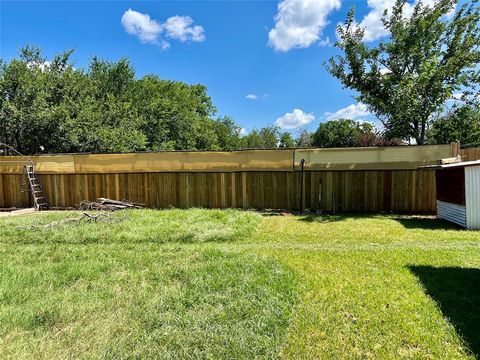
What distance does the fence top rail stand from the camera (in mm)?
9883

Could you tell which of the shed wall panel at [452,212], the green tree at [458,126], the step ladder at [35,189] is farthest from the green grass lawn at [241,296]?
the green tree at [458,126]

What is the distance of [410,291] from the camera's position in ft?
12.4

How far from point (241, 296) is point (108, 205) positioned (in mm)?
8494

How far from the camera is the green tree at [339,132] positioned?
4544cm

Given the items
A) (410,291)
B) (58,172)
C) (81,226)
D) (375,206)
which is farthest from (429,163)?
(58,172)

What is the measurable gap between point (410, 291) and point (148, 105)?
26.1m

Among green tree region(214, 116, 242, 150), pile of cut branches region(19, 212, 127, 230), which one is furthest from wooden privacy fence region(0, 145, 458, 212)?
green tree region(214, 116, 242, 150)

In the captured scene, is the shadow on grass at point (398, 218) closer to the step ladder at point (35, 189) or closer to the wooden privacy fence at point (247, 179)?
the wooden privacy fence at point (247, 179)

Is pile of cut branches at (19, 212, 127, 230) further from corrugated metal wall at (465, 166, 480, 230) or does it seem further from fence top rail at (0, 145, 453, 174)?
corrugated metal wall at (465, 166, 480, 230)

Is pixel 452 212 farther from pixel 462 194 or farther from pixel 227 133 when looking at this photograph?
pixel 227 133

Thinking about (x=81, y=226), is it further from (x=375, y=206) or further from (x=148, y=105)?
(x=148, y=105)

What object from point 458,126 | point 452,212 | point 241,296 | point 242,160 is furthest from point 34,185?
point 458,126

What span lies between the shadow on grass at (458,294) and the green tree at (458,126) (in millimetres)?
9743

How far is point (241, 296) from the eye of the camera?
3660mm
